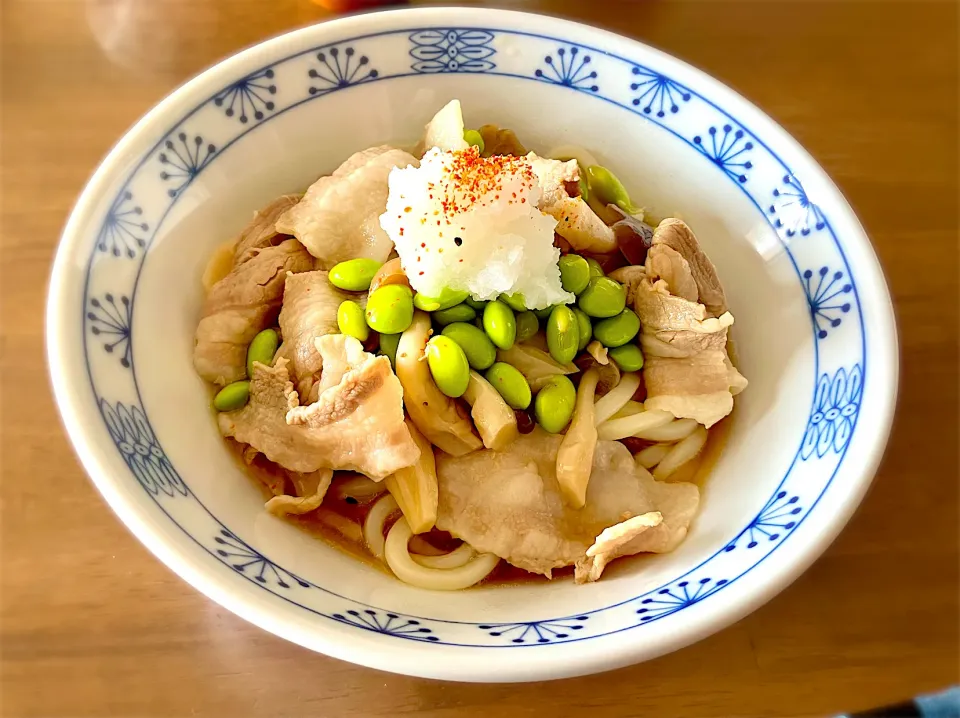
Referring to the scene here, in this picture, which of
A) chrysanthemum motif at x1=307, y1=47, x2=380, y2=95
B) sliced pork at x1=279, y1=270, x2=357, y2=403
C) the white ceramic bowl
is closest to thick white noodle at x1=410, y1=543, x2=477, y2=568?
the white ceramic bowl

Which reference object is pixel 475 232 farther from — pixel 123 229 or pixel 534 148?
pixel 123 229

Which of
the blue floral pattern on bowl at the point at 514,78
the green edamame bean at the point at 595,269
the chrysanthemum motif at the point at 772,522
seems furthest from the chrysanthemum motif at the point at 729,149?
the chrysanthemum motif at the point at 772,522

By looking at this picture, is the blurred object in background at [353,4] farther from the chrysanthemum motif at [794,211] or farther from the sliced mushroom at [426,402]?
the chrysanthemum motif at [794,211]

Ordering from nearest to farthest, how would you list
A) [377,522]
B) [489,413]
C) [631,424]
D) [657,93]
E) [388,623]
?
[388,623]
[489,413]
[377,522]
[631,424]
[657,93]

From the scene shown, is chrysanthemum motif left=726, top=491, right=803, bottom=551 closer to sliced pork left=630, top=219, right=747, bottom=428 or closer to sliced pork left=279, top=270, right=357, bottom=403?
sliced pork left=630, top=219, right=747, bottom=428

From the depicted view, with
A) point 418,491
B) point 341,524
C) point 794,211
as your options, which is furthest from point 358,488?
point 794,211

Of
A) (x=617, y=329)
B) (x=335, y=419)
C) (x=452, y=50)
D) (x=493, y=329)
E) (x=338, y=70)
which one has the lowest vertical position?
(x=335, y=419)
